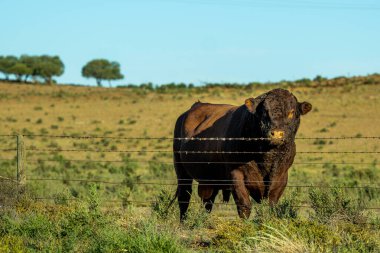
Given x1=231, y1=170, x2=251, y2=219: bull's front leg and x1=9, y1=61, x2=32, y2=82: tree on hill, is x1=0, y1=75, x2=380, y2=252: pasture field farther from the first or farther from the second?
x1=9, y1=61, x2=32, y2=82: tree on hill

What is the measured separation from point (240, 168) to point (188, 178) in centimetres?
328

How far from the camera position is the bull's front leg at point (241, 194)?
12227 mm

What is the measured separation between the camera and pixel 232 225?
10328mm

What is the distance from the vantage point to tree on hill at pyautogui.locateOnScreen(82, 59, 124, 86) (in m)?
114

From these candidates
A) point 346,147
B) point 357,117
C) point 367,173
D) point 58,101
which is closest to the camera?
point 367,173

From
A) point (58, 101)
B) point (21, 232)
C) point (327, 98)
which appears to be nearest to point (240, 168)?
point (21, 232)

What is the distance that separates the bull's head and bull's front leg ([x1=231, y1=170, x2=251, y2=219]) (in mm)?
694

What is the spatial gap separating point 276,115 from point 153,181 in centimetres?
1388

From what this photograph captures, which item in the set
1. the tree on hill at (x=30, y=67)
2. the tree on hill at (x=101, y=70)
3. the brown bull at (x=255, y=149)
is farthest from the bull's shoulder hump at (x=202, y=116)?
the tree on hill at (x=101, y=70)

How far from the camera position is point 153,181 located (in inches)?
1005

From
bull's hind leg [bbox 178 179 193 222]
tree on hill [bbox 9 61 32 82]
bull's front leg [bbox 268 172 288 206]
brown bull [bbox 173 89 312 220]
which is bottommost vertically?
bull's hind leg [bbox 178 179 193 222]

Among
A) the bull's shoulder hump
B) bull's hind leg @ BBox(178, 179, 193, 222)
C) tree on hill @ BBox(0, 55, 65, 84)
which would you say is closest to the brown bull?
the bull's shoulder hump

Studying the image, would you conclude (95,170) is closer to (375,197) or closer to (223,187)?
(375,197)

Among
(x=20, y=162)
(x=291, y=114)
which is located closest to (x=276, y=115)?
(x=291, y=114)
